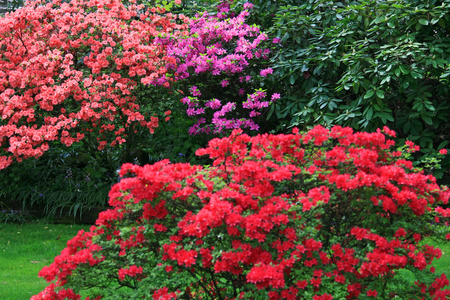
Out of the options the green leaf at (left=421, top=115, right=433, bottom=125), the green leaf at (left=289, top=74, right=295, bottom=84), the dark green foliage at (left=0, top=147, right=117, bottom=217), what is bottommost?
the dark green foliage at (left=0, top=147, right=117, bottom=217)

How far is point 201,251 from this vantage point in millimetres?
2631

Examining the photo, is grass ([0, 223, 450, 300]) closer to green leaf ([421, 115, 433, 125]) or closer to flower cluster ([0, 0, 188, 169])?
flower cluster ([0, 0, 188, 169])

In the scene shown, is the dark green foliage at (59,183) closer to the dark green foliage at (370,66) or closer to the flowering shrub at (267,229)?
the dark green foliage at (370,66)

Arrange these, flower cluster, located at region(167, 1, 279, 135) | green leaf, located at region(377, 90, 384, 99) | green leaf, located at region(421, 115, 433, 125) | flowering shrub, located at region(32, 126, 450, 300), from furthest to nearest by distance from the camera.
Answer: flower cluster, located at region(167, 1, 279, 135), green leaf, located at region(421, 115, 433, 125), green leaf, located at region(377, 90, 384, 99), flowering shrub, located at region(32, 126, 450, 300)

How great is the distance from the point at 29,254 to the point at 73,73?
2.37 metres

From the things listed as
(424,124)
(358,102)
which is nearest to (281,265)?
(358,102)

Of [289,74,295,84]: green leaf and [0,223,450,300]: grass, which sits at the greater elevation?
[289,74,295,84]: green leaf

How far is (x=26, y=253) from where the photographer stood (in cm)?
550

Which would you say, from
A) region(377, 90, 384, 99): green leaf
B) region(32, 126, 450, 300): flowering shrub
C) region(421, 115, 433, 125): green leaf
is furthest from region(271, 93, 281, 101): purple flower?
region(32, 126, 450, 300): flowering shrub

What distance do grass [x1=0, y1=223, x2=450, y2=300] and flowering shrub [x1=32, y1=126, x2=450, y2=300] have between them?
5.26 ft

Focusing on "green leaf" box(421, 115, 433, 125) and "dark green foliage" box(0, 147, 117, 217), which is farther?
"dark green foliage" box(0, 147, 117, 217)

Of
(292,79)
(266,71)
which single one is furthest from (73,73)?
(292,79)

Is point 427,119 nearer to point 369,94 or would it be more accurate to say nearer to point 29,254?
point 369,94

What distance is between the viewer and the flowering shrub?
8.61ft
